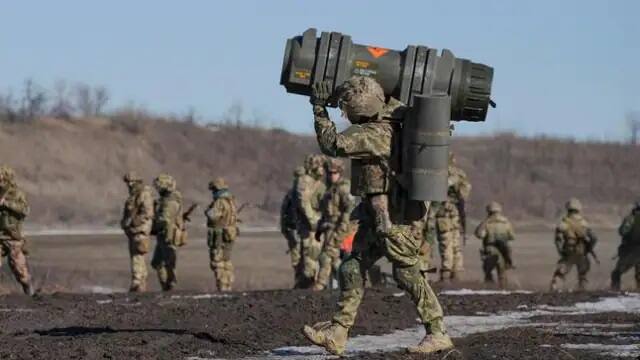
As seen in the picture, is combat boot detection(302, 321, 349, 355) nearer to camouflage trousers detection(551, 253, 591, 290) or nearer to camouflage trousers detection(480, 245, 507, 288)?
camouflage trousers detection(480, 245, 507, 288)

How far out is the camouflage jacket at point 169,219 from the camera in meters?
21.1

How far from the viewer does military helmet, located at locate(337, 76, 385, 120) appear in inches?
427

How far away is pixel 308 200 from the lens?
2116cm

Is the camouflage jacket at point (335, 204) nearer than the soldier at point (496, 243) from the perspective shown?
Yes

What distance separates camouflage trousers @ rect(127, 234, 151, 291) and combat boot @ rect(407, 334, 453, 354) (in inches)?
425

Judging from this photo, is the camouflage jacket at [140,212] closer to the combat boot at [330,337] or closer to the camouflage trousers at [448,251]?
the camouflage trousers at [448,251]

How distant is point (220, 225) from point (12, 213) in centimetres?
317

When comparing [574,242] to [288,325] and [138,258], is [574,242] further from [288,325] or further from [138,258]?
[288,325]

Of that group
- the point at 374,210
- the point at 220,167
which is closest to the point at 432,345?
the point at 374,210

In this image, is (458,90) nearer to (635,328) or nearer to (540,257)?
(635,328)

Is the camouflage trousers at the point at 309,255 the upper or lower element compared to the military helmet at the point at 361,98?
lower

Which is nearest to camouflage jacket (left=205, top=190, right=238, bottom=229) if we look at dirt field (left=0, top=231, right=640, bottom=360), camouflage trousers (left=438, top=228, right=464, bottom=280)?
dirt field (left=0, top=231, right=640, bottom=360)

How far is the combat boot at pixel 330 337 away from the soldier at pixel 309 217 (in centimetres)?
996

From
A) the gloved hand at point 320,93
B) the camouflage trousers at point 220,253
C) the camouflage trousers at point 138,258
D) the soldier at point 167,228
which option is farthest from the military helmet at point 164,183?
the gloved hand at point 320,93
